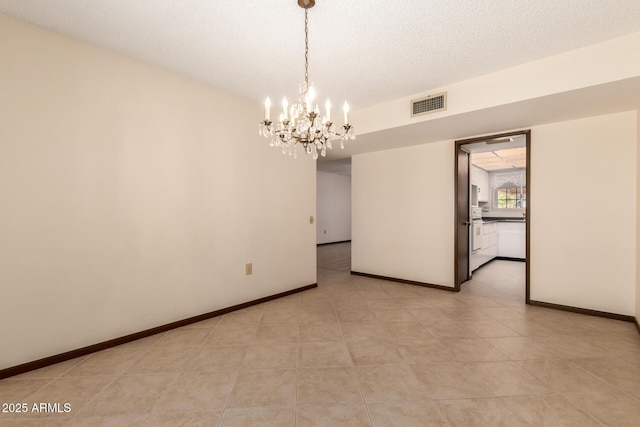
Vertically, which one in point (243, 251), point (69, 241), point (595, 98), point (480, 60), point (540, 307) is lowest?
point (540, 307)

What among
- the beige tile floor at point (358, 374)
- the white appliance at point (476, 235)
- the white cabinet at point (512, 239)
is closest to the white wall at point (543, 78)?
the beige tile floor at point (358, 374)

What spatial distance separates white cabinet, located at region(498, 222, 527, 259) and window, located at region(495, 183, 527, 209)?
52.1 inches

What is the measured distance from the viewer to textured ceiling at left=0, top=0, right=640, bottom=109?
1984 millimetres

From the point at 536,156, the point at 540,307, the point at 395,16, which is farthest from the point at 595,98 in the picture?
the point at 540,307

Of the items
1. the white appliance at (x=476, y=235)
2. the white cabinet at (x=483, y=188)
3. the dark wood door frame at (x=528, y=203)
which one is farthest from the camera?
the white cabinet at (x=483, y=188)

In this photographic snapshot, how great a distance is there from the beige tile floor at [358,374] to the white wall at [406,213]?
4.30 ft

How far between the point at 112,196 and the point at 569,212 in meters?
5.00

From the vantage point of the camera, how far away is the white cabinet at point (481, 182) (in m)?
7.10

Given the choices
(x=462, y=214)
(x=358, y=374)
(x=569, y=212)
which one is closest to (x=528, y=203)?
(x=569, y=212)

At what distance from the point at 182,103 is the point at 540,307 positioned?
4.93 meters

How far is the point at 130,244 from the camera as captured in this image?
2.63 meters

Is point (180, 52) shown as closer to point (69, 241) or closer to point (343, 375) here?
point (69, 241)

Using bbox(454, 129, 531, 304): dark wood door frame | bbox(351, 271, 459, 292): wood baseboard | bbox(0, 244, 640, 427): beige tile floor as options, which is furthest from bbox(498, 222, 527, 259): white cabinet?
bbox(0, 244, 640, 427): beige tile floor

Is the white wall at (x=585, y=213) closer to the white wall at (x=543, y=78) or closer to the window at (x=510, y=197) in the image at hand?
the white wall at (x=543, y=78)
